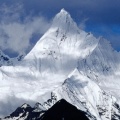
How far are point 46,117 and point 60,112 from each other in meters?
1.94

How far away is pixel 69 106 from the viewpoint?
79312 mm

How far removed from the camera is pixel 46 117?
77812 millimetres

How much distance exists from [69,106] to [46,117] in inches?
142

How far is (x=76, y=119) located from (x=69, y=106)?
3.03 metres

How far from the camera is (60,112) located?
77.7m

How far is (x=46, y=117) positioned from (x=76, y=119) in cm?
401

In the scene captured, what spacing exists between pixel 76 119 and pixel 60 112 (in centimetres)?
238

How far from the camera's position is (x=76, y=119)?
76.8 meters
